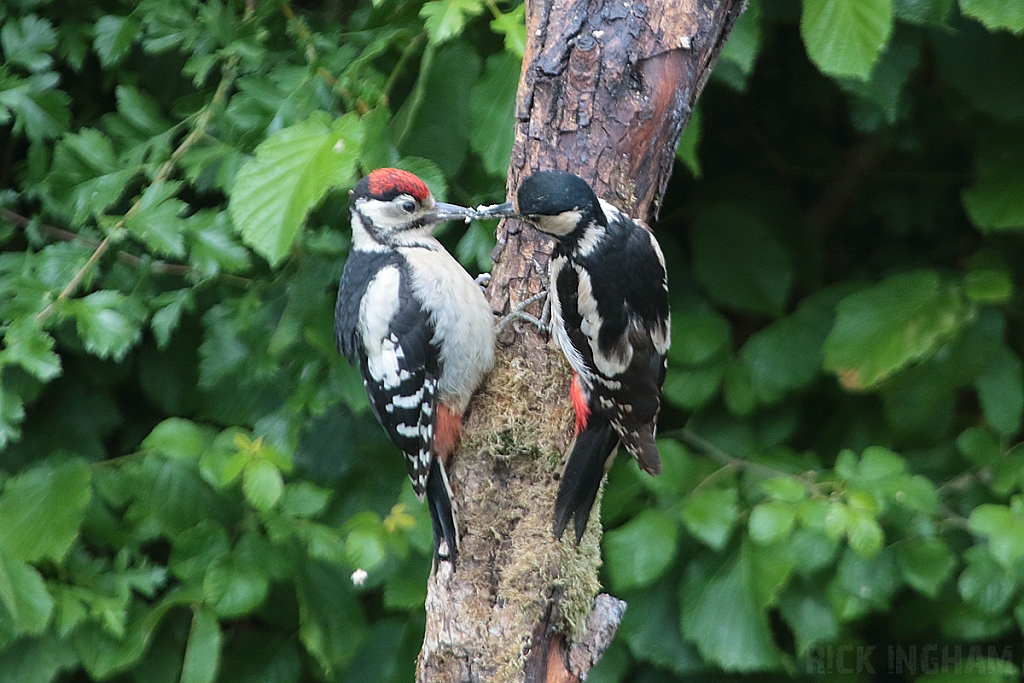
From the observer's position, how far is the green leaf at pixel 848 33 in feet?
5.91

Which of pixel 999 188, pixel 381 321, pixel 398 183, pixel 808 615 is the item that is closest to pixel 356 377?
pixel 381 321

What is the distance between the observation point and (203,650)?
7.24 feet

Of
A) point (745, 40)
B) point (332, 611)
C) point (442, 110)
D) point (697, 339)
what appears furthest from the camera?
point (697, 339)

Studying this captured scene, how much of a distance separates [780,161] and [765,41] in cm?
43

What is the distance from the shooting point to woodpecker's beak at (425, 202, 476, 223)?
194 cm

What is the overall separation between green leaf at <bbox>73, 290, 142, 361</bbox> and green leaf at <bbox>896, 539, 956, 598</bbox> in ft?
6.31

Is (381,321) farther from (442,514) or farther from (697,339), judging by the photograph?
(697,339)

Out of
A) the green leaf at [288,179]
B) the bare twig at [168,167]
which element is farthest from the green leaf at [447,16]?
the bare twig at [168,167]

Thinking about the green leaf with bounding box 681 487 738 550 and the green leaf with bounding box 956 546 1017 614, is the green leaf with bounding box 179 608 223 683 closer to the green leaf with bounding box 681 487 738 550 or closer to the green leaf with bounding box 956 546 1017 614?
the green leaf with bounding box 681 487 738 550

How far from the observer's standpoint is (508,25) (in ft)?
5.88

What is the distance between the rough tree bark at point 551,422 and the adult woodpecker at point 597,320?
49 millimetres

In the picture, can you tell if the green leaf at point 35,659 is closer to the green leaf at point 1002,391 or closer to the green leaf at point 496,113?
the green leaf at point 496,113

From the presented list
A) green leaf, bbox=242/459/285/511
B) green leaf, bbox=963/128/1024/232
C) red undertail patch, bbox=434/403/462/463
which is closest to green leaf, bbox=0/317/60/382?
green leaf, bbox=242/459/285/511

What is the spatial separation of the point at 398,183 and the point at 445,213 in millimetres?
122
